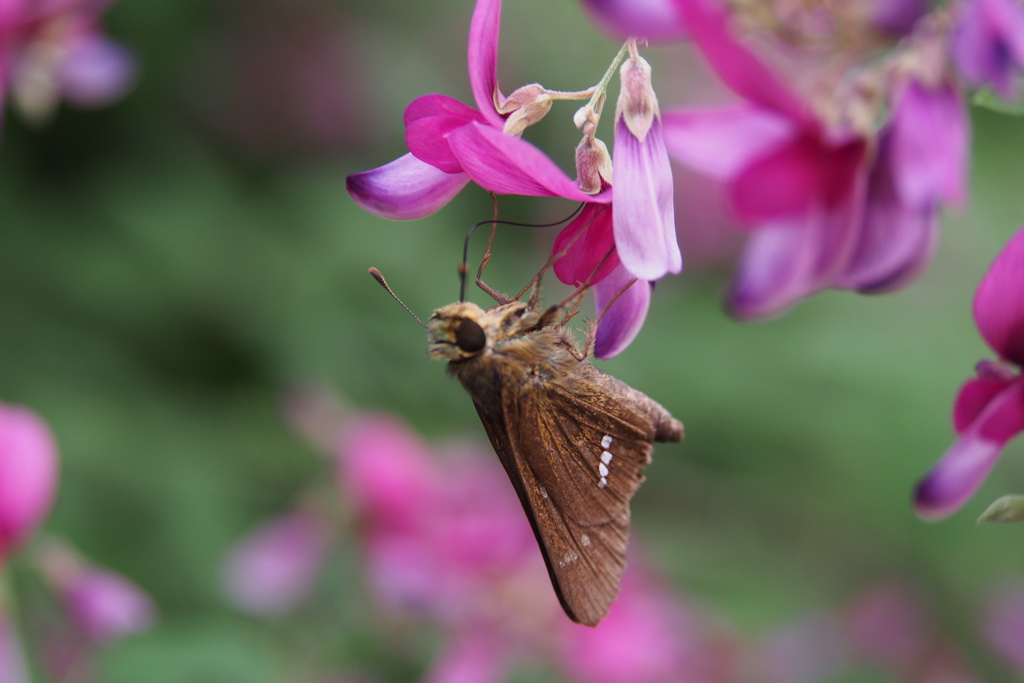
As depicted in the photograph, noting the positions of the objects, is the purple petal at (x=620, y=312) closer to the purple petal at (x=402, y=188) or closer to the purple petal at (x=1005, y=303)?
the purple petal at (x=402, y=188)

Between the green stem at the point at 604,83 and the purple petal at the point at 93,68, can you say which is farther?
the purple petal at the point at 93,68

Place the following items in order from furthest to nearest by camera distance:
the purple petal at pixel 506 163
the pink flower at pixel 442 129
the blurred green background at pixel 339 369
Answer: the blurred green background at pixel 339 369, the pink flower at pixel 442 129, the purple petal at pixel 506 163

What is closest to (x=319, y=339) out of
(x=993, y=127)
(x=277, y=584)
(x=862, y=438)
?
(x=277, y=584)

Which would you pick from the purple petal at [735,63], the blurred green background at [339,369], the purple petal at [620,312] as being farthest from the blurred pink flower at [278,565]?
the purple petal at [735,63]

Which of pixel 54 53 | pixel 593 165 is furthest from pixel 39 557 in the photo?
pixel 593 165

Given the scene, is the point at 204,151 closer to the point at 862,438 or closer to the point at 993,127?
the point at 862,438

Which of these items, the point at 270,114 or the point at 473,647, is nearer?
the point at 473,647
